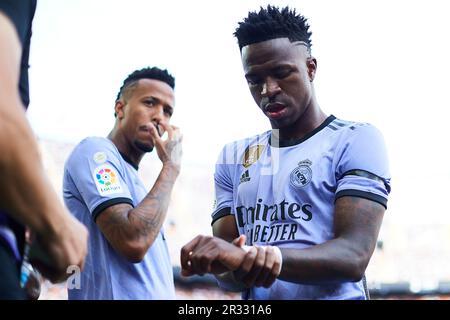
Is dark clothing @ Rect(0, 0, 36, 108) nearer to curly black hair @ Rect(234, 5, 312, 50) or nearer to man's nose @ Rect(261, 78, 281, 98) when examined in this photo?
man's nose @ Rect(261, 78, 281, 98)

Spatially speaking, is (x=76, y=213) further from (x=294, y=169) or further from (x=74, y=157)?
(x=294, y=169)

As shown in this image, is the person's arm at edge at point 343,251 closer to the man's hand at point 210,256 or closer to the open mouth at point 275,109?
the man's hand at point 210,256

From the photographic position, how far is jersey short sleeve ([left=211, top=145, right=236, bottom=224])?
2.12 m

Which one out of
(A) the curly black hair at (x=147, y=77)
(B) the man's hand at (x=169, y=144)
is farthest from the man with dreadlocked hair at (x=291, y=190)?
(A) the curly black hair at (x=147, y=77)

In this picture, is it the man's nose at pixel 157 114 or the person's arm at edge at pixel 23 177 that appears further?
the man's nose at pixel 157 114

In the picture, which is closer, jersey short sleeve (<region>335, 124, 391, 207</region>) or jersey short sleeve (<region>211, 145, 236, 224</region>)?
jersey short sleeve (<region>335, 124, 391, 207</region>)

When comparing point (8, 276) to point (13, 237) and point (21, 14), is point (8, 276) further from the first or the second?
point (21, 14)

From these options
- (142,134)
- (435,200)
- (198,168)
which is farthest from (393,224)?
(142,134)

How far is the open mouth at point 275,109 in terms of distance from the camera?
211cm

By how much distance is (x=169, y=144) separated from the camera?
2.36 meters

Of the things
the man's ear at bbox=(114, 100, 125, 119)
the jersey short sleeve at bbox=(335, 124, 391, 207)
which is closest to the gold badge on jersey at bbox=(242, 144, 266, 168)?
the jersey short sleeve at bbox=(335, 124, 391, 207)

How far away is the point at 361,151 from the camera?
193 centimetres

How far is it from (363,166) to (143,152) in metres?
0.81
